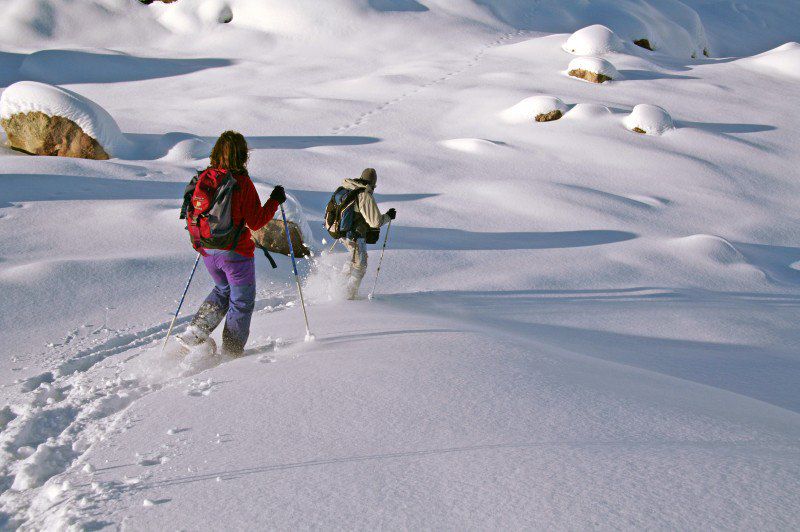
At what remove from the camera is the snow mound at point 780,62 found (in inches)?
849

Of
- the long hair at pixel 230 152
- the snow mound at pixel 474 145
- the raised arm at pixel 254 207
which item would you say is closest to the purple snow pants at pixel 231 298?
the raised arm at pixel 254 207

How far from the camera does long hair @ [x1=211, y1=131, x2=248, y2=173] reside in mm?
3902

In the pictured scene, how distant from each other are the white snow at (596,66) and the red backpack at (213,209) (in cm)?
1717

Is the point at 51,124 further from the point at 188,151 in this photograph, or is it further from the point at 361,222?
the point at 361,222

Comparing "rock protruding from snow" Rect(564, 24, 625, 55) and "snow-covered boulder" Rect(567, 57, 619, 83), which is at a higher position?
"rock protruding from snow" Rect(564, 24, 625, 55)

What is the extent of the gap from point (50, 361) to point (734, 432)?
4.20m

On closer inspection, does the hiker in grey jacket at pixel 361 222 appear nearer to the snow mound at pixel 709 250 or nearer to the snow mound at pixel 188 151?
the snow mound at pixel 709 250

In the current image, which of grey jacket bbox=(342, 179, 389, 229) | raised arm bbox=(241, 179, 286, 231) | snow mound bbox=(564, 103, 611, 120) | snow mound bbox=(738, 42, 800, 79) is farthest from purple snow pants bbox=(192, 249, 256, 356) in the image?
snow mound bbox=(738, 42, 800, 79)

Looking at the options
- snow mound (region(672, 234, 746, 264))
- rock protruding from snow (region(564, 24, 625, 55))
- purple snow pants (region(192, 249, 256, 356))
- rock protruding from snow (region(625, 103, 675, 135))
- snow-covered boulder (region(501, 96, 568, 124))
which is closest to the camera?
purple snow pants (region(192, 249, 256, 356))

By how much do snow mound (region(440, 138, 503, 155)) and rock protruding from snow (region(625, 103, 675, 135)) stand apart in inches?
140

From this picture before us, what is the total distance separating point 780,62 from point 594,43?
646cm

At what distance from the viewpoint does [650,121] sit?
1491 centimetres

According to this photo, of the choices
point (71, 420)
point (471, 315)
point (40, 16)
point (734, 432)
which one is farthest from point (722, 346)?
point (40, 16)

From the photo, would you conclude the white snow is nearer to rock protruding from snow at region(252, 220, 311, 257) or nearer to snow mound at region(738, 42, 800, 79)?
snow mound at region(738, 42, 800, 79)
